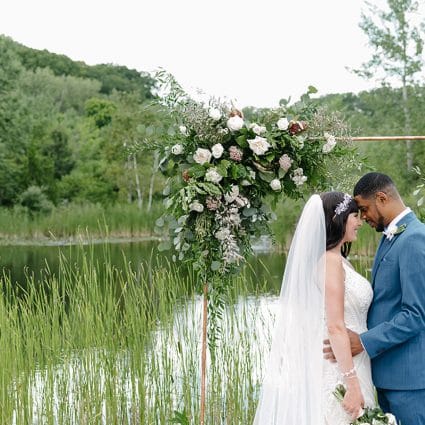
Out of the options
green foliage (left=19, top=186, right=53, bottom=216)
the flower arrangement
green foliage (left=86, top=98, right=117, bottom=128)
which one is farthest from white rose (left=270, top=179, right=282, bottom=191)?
green foliage (left=86, top=98, right=117, bottom=128)

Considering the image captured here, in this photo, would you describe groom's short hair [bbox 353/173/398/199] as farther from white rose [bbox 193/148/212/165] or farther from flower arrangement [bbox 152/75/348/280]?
white rose [bbox 193/148/212/165]

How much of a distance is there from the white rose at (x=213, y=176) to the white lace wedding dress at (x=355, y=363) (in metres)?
0.66

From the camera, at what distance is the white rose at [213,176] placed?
348 centimetres

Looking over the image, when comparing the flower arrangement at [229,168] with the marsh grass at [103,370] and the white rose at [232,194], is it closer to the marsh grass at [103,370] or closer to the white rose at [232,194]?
the white rose at [232,194]

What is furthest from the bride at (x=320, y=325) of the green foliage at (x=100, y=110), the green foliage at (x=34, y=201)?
the green foliage at (x=100, y=110)

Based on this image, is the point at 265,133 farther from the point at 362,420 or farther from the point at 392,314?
the point at 362,420

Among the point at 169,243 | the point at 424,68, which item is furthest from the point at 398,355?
the point at 424,68

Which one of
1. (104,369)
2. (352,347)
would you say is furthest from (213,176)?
(104,369)

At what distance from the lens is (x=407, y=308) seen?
3070 millimetres

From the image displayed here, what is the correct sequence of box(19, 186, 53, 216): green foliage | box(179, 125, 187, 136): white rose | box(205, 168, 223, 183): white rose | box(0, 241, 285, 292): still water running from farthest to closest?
box(19, 186, 53, 216): green foliage → box(0, 241, 285, 292): still water → box(179, 125, 187, 136): white rose → box(205, 168, 223, 183): white rose

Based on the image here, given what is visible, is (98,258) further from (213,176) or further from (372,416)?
(372,416)

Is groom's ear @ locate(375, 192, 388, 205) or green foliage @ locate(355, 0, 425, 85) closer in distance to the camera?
groom's ear @ locate(375, 192, 388, 205)

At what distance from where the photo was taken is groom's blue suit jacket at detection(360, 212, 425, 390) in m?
3.07

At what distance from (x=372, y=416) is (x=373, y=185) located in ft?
2.98
